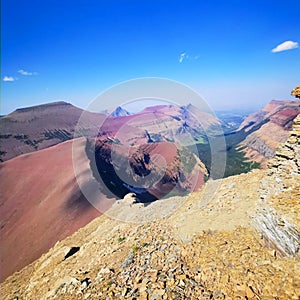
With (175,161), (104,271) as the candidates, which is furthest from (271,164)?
(175,161)

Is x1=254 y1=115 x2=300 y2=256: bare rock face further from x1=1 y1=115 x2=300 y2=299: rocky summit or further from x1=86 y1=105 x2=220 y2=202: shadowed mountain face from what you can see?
x1=86 y1=105 x2=220 y2=202: shadowed mountain face

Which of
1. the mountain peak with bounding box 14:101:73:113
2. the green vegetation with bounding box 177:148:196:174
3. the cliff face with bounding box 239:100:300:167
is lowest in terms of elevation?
the cliff face with bounding box 239:100:300:167

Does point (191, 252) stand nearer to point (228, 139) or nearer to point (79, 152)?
point (79, 152)

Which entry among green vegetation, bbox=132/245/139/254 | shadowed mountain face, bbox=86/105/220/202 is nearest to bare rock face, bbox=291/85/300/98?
green vegetation, bbox=132/245/139/254

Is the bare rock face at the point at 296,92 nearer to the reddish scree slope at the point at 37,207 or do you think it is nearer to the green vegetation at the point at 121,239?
the green vegetation at the point at 121,239

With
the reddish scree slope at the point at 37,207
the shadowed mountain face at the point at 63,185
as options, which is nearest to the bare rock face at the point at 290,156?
the shadowed mountain face at the point at 63,185

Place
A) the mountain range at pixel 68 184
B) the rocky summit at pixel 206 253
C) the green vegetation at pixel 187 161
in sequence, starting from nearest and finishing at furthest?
the rocky summit at pixel 206 253 → the mountain range at pixel 68 184 → the green vegetation at pixel 187 161

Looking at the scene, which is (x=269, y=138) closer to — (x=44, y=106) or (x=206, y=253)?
(x=44, y=106)
